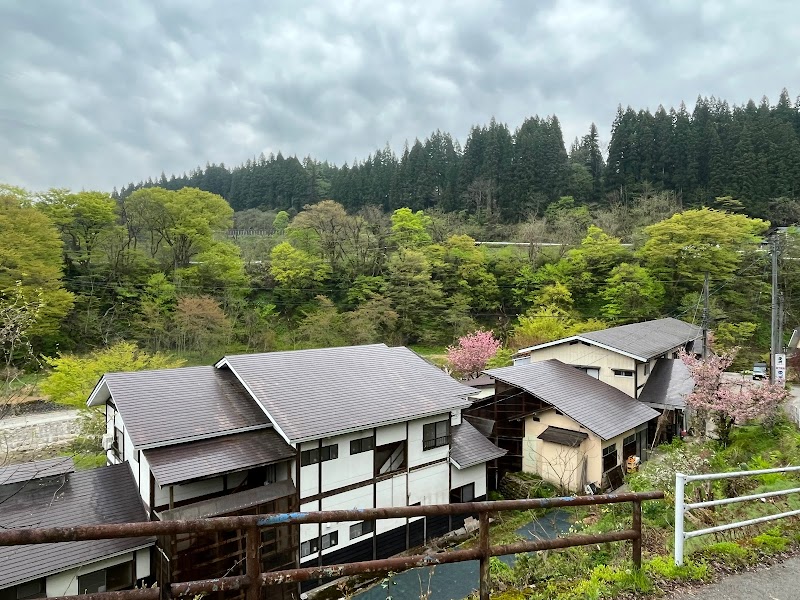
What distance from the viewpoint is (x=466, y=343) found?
1085 inches

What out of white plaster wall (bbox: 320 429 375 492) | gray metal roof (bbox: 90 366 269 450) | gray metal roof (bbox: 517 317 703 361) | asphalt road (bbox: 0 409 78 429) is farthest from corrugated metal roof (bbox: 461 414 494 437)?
asphalt road (bbox: 0 409 78 429)

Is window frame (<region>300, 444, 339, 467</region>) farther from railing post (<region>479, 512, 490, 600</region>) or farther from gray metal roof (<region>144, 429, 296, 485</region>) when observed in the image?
railing post (<region>479, 512, 490, 600</region>)

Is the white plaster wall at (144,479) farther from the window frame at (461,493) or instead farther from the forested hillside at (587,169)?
the forested hillside at (587,169)

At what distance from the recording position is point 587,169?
5394cm

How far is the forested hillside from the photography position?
42375 millimetres

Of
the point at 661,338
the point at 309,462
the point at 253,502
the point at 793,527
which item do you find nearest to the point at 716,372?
the point at 661,338

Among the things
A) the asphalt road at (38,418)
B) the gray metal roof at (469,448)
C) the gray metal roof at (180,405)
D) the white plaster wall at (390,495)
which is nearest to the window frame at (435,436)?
the gray metal roof at (469,448)

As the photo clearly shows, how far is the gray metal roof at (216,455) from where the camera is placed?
934 cm

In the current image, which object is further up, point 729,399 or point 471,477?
point 729,399

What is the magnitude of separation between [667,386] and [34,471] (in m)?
21.8

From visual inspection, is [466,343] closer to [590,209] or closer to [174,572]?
[174,572]

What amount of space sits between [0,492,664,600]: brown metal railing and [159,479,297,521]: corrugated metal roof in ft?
27.1

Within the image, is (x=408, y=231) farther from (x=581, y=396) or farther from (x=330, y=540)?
(x=330, y=540)

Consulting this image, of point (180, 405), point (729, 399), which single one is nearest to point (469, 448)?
point (729, 399)
